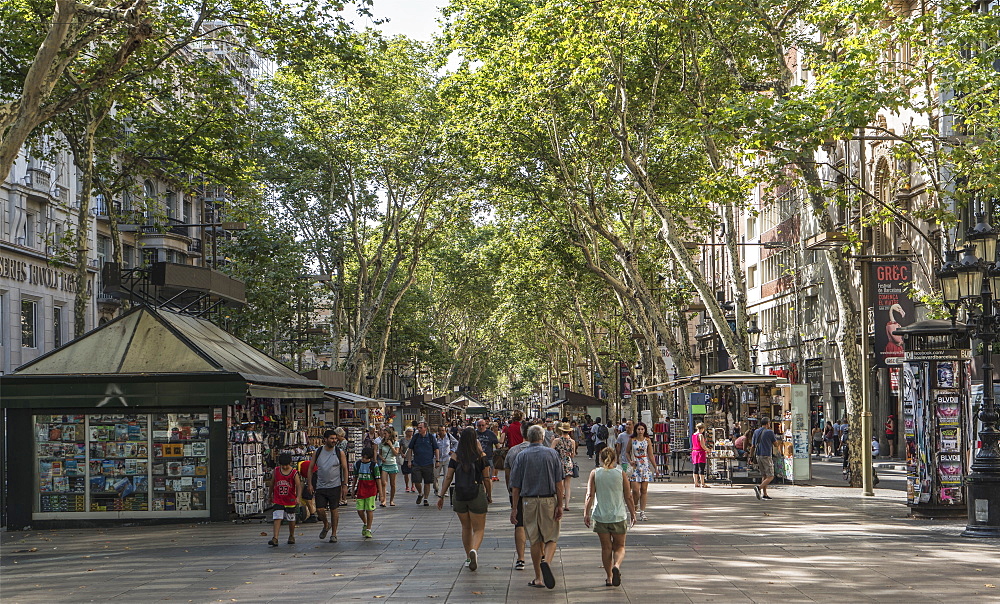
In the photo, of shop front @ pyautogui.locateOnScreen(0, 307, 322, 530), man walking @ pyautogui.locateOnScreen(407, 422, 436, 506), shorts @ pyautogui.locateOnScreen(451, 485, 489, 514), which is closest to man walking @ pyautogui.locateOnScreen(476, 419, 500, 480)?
man walking @ pyautogui.locateOnScreen(407, 422, 436, 506)

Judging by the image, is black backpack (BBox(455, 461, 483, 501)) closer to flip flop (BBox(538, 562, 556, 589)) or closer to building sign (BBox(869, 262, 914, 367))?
flip flop (BBox(538, 562, 556, 589))

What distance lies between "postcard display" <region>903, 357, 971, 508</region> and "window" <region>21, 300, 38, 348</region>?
30.7m

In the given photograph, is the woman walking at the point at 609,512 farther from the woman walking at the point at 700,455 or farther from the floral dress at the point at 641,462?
the woman walking at the point at 700,455

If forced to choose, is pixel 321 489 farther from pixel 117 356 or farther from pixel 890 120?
pixel 890 120

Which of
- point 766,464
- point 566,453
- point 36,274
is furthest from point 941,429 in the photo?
point 36,274

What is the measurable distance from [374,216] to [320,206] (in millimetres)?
1787

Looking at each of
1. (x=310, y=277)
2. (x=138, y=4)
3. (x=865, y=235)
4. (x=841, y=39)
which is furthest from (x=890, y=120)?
(x=138, y=4)

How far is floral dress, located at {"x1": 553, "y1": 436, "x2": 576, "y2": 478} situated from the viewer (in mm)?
20089

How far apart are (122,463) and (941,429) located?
13.0 m

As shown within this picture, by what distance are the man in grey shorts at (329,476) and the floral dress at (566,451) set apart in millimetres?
4319

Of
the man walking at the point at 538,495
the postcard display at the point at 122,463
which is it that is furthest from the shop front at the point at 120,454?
the man walking at the point at 538,495

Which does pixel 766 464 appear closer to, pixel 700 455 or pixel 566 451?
pixel 566 451

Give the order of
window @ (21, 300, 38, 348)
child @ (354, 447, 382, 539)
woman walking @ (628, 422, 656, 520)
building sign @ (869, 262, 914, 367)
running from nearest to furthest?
child @ (354, 447, 382, 539) < woman walking @ (628, 422, 656, 520) < building sign @ (869, 262, 914, 367) < window @ (21, 300, 38, 348)

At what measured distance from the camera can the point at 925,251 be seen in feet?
118
